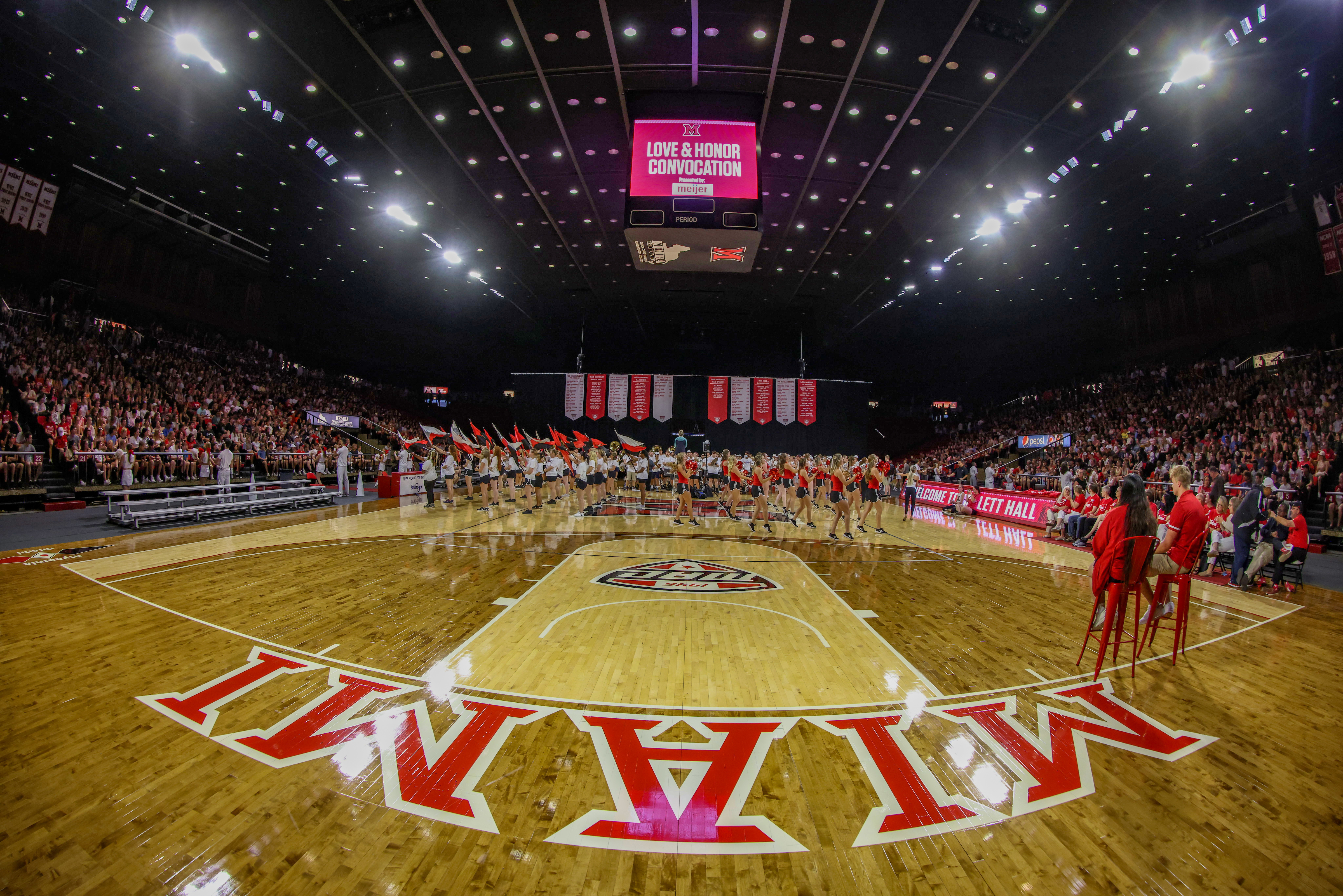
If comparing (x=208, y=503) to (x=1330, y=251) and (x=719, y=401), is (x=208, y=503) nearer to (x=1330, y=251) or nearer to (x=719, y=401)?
(x=719, y=401)

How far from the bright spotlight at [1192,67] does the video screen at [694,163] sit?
7.02 meters

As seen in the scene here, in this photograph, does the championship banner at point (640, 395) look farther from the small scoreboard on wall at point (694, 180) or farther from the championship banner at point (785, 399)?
the small scoreboard on wall at point (694, 180)

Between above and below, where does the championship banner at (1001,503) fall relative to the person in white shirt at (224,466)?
below

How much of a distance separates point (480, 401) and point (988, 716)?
1300 inches

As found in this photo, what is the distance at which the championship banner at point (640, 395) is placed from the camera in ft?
93.9

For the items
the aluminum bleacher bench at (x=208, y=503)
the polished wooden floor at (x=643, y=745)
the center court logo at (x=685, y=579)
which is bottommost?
the polished wooden floor at (x=643, y=745)

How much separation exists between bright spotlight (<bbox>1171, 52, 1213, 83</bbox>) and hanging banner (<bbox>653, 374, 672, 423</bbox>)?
70.4ft

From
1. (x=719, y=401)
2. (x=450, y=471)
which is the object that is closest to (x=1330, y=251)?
(x=719, y=401)

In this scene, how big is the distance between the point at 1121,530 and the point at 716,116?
9400mm

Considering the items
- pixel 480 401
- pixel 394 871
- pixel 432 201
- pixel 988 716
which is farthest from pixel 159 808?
pixel 480 401

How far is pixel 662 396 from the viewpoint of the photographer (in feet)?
93.9

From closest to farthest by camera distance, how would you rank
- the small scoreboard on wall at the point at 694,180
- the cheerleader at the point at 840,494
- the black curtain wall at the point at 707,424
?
the small scoreboard on wall at the point at 694,180
the cheerleader at the point at 840,494
the black curtain wall at the point at 707,424

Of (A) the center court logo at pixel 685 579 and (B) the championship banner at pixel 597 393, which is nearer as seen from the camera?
(A) the center court logo at pixel 685 579

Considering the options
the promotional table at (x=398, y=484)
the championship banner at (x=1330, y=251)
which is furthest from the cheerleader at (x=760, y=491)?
the championship banner at (x=1330, y=251)
